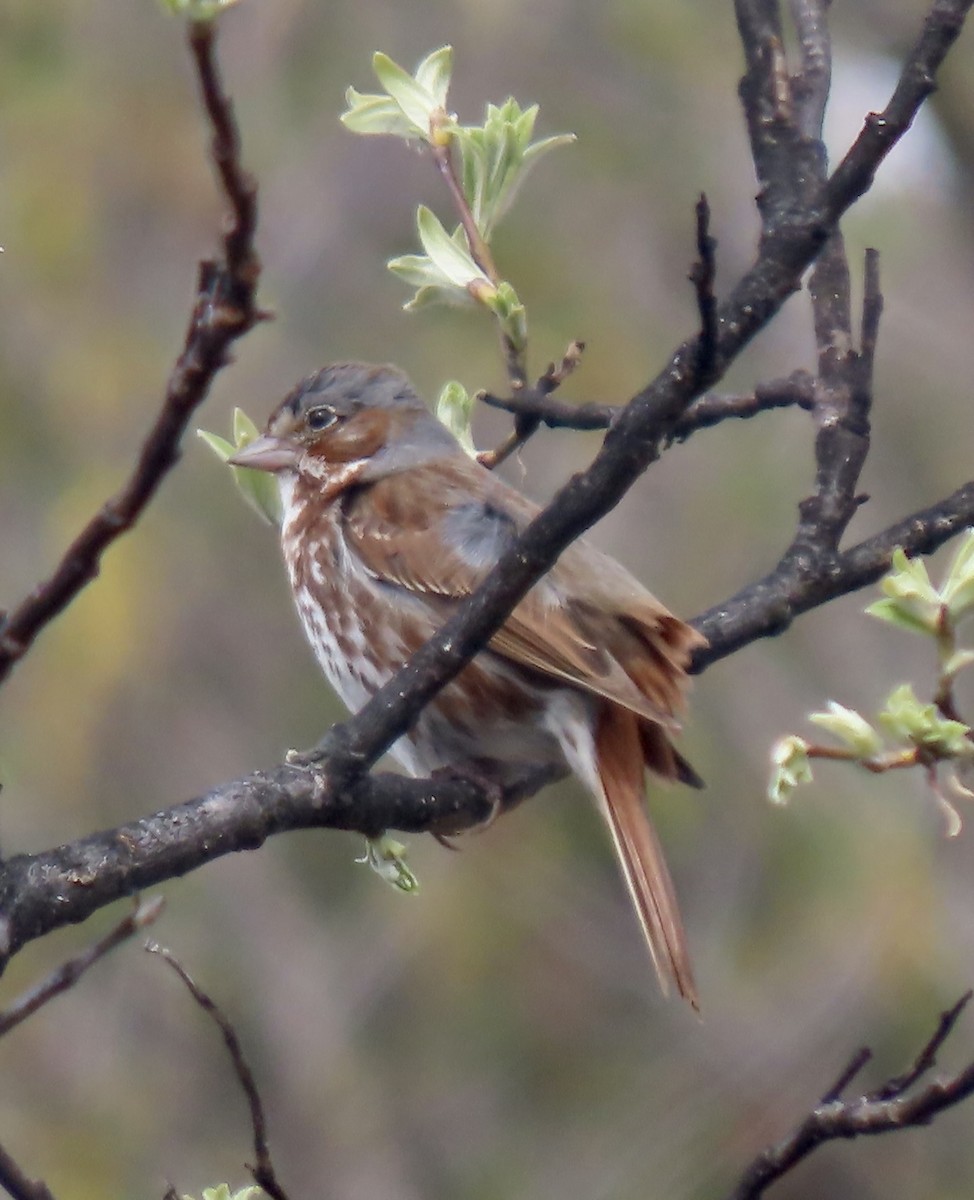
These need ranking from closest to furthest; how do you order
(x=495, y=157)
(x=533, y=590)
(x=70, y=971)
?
(x=70, y=971) → (x=495, y=157) → (x=533, y=590)

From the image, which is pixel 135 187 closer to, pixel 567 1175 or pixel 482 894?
pixel 482 894

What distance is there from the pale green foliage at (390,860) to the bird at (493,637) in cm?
71

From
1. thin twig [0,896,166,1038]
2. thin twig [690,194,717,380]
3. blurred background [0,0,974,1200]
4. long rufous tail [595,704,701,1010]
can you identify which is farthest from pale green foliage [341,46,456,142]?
blurred background [0,0,974,1200]

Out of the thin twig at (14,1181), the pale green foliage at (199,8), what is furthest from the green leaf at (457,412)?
the pale green foliage at (199,8)

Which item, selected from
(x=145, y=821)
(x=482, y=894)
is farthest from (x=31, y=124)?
(x=145, y=821)

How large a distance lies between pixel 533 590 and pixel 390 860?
1.25 m

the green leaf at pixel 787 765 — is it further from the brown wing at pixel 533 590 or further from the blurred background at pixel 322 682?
the blurred background at pixel 322 682

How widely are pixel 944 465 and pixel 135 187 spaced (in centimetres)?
349

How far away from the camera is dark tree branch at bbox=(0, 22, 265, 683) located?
135cm

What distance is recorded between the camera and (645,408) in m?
2.00

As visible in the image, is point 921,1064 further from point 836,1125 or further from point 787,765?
point 787,765

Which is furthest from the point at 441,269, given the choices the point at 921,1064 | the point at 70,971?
the point at 921,1064

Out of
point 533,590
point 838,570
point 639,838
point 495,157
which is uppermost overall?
point 495,157

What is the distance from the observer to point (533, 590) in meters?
3.89
